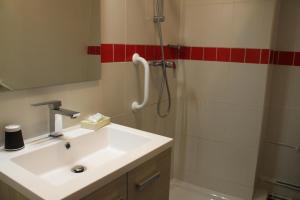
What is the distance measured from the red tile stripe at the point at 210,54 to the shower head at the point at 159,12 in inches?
7.8

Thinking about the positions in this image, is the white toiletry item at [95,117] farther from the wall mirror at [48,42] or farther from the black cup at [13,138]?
the black cup at [13,138]

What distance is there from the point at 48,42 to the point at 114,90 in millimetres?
522

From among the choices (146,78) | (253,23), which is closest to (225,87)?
(253,23)

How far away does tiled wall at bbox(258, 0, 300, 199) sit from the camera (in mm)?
2004

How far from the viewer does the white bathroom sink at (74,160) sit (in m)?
0.88

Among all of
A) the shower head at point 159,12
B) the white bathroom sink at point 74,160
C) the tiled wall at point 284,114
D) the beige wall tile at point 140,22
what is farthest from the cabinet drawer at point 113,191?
the tiled wall at point 284,114

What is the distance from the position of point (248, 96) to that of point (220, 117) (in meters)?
0.29

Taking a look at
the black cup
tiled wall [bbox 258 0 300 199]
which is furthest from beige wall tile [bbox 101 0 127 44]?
tiled wall [bbox 258 0 300 199]

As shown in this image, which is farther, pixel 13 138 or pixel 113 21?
pixel 113 21

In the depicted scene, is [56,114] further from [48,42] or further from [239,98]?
[239,98]

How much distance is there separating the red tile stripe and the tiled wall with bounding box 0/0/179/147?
47 mm

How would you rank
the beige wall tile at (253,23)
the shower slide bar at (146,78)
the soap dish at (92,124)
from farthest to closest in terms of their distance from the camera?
the beige wall tile at (253,23) → the shower slide bar at (146,78) → the soap dish at (92,124)

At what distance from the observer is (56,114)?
4.20 feet

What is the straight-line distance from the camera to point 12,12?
44.7 inches
